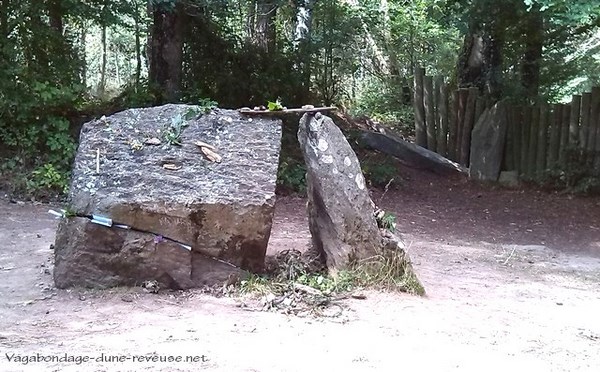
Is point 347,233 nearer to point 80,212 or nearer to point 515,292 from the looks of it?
point 515,292

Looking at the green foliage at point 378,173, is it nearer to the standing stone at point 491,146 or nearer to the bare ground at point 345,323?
the standing stone at point 491,146

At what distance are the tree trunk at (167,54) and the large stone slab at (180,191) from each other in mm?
5615

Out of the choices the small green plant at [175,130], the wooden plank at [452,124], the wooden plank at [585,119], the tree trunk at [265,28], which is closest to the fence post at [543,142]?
the wooden plank at [585,119]

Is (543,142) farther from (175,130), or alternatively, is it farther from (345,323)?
(345,323)

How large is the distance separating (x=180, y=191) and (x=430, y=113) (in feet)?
28.1

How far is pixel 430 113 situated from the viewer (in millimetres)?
12625

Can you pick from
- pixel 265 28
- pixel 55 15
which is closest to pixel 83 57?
pixel 55 15

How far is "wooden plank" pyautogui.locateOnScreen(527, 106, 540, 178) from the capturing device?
11.1 meters

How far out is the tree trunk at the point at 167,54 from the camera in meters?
10.8

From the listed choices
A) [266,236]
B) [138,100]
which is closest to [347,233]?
[266,236]

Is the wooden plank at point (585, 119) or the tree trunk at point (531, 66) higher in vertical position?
the tree trunk at point (531, 66)

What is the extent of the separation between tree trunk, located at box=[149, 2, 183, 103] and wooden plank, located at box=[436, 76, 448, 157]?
15.0ft

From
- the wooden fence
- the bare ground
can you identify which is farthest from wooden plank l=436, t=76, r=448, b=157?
the bare ground

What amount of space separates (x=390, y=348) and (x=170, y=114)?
2791mm
